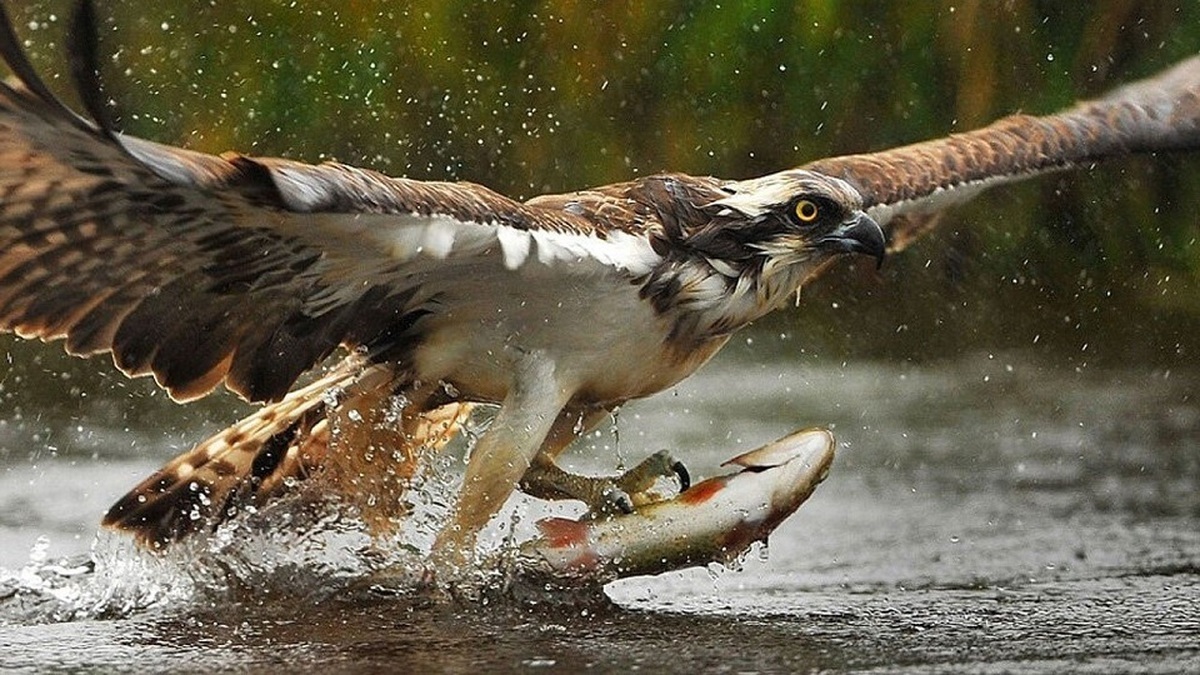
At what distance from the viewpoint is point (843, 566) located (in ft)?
21.0

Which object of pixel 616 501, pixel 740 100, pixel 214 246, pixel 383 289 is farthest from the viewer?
pixel 740 100

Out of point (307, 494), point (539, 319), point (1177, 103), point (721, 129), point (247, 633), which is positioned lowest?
point (247, 633)

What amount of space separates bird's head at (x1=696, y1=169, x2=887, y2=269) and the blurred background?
4.62 metres

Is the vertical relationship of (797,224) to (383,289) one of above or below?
above

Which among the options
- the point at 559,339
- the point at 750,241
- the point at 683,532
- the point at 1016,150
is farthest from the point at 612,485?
the point at 1016,150

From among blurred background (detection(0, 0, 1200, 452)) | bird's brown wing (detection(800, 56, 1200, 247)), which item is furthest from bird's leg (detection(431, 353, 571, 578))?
blurred background (detection(0, 0, 1200, 452))

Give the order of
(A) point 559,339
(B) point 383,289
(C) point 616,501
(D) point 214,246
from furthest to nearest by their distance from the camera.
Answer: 1. (C) point 616,501
2. (A) point 559,339
3. (B) point 383,289
4. (D) point 214,246

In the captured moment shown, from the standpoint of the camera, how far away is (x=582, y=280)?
17.1 ft

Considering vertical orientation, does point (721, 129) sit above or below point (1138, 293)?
above

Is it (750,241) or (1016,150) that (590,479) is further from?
(1016,150)

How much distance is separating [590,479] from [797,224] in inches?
37.9

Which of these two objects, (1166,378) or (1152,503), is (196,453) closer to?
(1152,503)

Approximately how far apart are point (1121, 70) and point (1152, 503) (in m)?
3.67

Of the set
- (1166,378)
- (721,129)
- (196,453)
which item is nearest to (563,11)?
(721,129)
